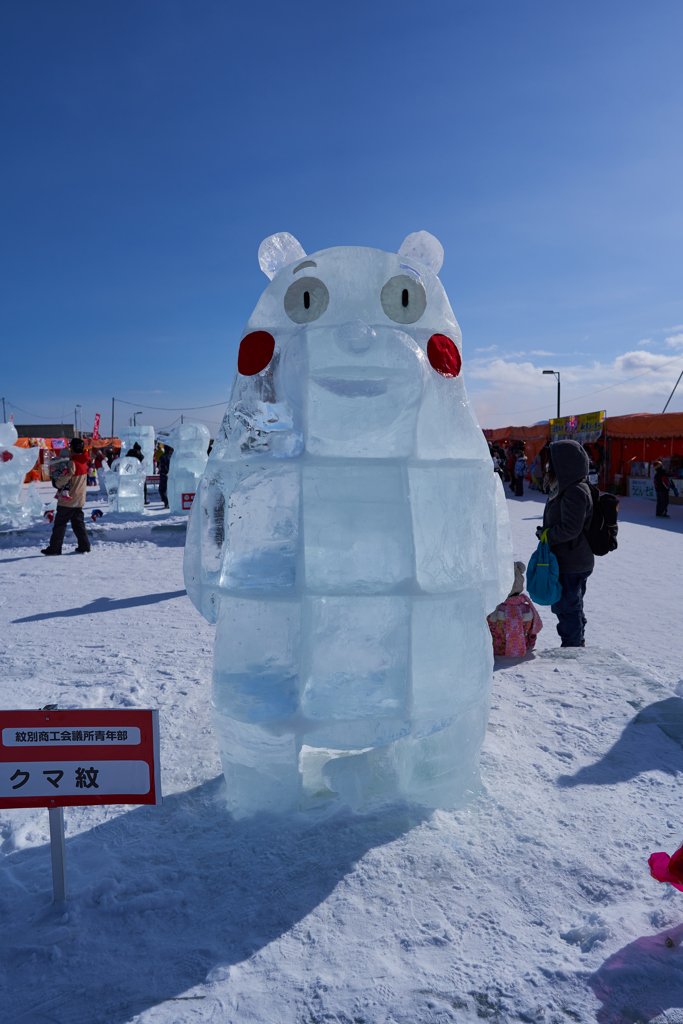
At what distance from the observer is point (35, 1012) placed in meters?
1.48

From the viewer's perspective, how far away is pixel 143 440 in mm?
18344

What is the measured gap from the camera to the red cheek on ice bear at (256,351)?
7.34 feet

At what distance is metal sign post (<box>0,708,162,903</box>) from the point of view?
1753 millimetres

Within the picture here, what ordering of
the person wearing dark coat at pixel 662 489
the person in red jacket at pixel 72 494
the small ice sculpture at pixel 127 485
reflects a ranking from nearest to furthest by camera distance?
1. the person in red jacket at pixel 72 494
2. the person wearing dark coat at pixel 662 489
3. the small ice sculpture at pixel 127 485

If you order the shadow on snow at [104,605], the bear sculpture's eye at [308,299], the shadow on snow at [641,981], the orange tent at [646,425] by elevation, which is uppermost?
the orange tent at [646,425]

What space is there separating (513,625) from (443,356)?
7.87 ft

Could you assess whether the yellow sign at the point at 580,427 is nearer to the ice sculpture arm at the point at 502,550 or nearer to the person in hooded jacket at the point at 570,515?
the person in hooded jacket at the point at 570,515

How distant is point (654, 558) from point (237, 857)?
25.0 feet

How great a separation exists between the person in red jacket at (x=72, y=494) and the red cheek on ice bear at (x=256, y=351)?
5.58 metres

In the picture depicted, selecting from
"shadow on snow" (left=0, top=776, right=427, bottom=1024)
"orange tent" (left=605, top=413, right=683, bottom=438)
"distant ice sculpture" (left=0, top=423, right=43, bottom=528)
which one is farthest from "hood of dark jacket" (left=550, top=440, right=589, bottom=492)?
"orange tent" (left=605, top=413, right=683, bottom=438)

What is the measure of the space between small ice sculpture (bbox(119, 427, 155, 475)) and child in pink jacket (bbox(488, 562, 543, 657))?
560 inches

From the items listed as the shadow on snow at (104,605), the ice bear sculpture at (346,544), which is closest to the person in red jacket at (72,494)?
the shadow on snow at (104,605)

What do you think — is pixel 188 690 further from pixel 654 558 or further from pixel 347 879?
pixel 654 558

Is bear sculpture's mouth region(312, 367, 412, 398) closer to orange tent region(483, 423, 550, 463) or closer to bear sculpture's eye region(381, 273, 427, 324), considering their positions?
bear sculpture's eye region(381, 273, 427, 324)
